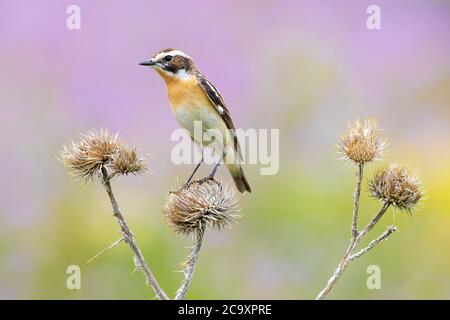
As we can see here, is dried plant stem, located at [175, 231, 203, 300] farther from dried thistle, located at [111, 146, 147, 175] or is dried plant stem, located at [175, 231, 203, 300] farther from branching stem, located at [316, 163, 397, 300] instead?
branching stem, located at [316, 163, 397, 300]

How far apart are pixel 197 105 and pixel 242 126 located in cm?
134

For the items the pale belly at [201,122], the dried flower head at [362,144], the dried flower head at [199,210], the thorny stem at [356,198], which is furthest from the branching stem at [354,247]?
the pale belly at [201,122]

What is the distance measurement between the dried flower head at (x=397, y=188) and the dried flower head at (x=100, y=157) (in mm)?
1350

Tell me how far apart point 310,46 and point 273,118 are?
1.20 m

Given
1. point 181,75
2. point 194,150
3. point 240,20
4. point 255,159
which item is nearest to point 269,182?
point 255,159

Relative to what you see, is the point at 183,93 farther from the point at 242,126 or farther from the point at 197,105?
the point at 242,126

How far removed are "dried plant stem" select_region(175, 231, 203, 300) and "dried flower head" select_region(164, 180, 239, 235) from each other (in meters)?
0.09

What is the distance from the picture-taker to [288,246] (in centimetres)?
684

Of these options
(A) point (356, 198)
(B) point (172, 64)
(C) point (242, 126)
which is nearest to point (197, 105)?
(B) point (172, 64)

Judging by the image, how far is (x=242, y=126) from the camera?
7.65 metres

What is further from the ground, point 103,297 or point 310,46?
point 310,46

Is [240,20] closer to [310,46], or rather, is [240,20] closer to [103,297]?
[310,46]

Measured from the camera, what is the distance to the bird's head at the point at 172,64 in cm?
605

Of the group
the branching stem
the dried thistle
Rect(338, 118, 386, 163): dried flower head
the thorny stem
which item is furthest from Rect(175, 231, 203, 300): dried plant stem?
Rect(338, 118, 386, 163): dried flower head
